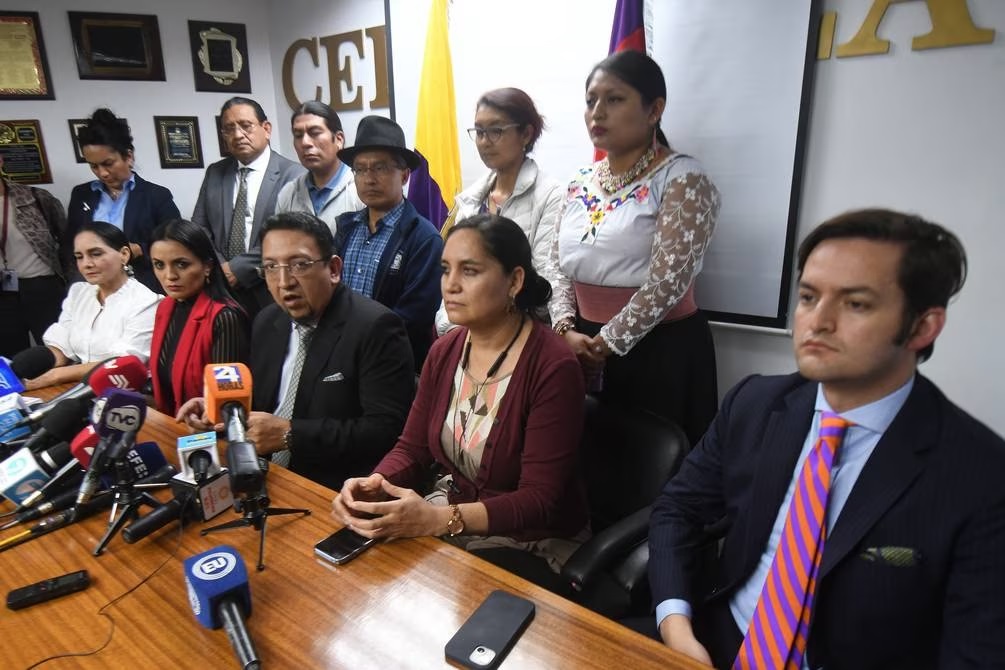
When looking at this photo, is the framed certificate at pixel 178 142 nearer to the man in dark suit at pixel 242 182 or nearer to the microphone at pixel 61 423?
the man in dark suit at pixel 242 182

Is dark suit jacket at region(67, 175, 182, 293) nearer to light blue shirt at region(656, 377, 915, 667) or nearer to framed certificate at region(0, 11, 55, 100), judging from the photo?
framed certificate at region(0, 11, 55, 100)

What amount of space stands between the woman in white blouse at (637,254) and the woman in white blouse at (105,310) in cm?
184

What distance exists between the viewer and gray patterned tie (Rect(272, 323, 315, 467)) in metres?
1.91

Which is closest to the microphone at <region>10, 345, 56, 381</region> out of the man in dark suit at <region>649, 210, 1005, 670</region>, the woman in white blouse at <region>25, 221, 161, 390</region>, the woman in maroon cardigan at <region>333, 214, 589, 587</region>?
the woman in white blouse at <region>25, 221, 161, 390</region>

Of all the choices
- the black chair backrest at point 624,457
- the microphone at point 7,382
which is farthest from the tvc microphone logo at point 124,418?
the black chair backrest at point 624,457

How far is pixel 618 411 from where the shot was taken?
166 cm

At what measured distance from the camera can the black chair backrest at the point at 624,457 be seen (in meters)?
1.52

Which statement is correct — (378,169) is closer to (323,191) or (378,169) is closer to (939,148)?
(323,191)

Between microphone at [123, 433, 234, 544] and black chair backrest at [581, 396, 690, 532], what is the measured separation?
0.97m

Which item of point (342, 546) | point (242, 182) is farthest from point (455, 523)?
point (242, 182)

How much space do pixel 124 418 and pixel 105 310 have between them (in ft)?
5.68

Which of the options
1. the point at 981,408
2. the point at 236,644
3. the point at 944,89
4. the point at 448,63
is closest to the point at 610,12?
the point at 448,63

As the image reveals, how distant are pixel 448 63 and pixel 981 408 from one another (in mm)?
3028

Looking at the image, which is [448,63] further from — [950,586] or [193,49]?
[950,586]
